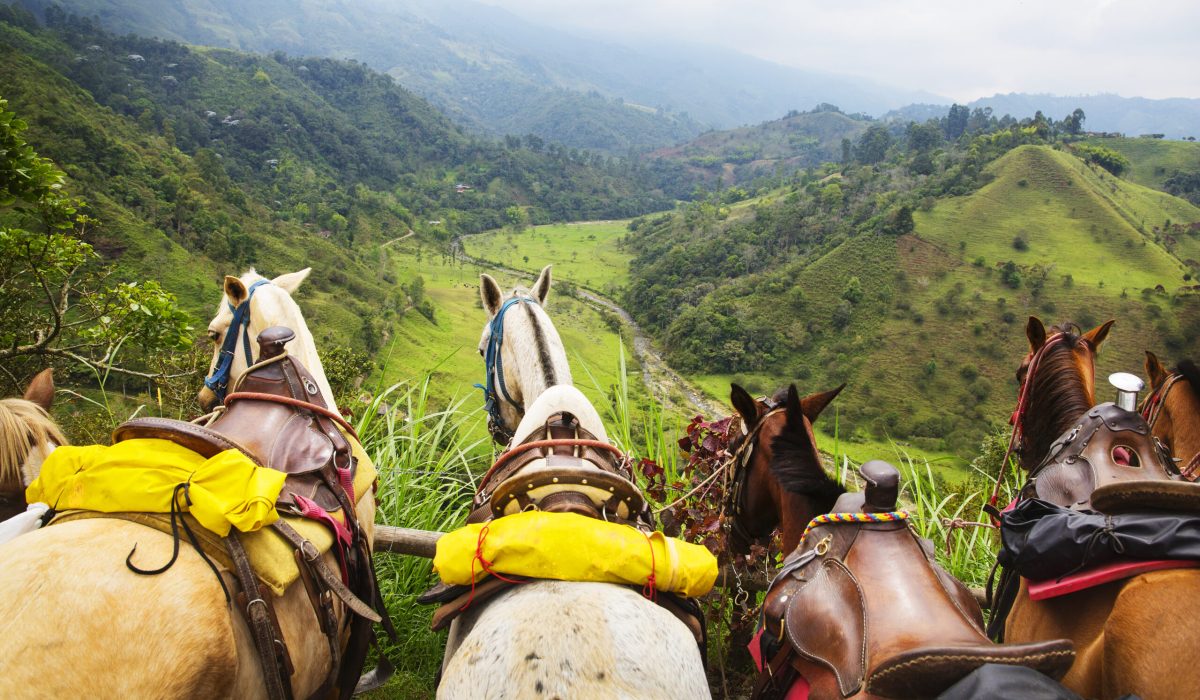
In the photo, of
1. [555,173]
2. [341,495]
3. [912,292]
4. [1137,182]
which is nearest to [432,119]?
[555,173]

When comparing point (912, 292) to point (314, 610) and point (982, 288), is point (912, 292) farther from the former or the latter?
point (314, 610)

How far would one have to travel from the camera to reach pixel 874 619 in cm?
149

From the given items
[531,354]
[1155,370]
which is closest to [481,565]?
[531,354]

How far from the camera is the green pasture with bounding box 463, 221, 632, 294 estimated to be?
6406 centimetres

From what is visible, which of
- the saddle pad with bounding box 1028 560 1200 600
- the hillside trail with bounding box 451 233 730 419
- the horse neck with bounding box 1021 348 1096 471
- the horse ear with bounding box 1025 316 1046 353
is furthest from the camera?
the hillside trail with bounding box 451 233 730 419

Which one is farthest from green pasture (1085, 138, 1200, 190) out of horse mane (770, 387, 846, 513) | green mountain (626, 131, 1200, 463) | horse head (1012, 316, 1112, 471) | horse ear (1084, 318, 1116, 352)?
horse mane (770, 387, 846, 513)

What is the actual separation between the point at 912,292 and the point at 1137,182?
3891 cm

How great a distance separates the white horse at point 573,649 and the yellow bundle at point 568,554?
0.05 metres

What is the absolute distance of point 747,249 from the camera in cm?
6059

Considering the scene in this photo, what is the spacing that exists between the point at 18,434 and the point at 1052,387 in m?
4.15

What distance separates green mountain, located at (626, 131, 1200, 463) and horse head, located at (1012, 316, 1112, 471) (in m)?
33.5

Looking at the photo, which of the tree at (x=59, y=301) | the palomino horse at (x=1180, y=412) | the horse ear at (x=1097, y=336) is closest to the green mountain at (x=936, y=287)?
the palomino horse at (x=1180, y=412)

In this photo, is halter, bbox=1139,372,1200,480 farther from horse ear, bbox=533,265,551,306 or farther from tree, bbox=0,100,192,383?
tree, bbox=0,100,192,383

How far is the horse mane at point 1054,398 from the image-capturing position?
2676 mm
